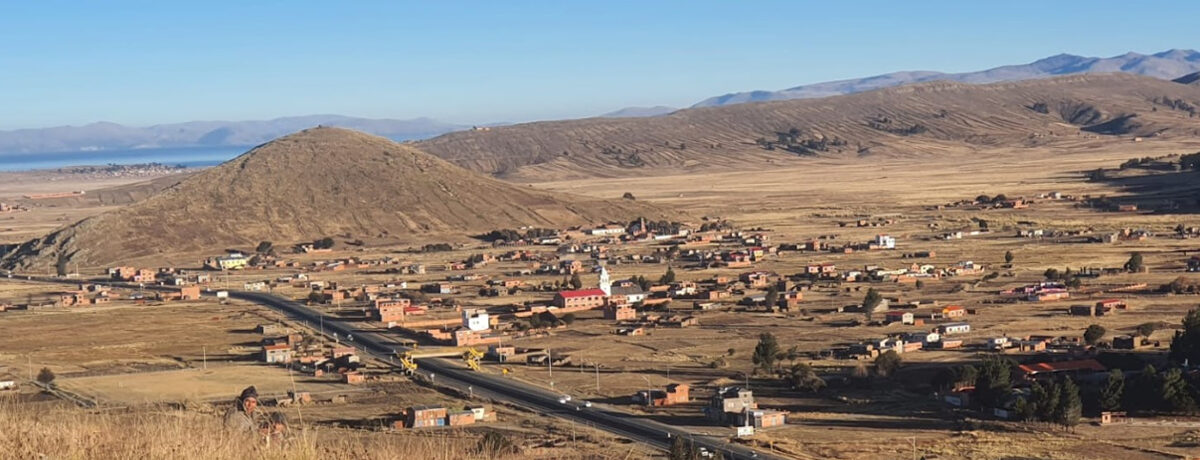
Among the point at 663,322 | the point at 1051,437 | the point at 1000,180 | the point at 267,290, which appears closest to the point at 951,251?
the point at 663,322

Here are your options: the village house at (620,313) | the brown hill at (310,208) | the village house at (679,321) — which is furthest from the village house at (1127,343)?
the brown hill at (310,208)

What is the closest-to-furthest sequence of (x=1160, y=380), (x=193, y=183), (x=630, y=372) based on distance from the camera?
1. (x=1160, y=380)
2. (x=630, y=372)
3. (x=193, y=183)

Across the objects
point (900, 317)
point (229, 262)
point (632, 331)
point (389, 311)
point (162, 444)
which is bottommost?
point (632, 331)

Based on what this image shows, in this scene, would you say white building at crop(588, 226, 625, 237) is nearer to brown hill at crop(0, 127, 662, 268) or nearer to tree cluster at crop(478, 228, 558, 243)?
tree cluster at crop(478, 228, 558, 243)

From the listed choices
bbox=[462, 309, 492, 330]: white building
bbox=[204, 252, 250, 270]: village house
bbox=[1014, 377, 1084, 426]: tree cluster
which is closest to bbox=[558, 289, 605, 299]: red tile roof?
bbox=[462, 309, 492, 330]: white building

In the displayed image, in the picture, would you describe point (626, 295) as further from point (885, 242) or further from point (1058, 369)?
point (1058, 369)

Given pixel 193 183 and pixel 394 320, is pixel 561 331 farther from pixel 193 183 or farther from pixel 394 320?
pixel 193 183

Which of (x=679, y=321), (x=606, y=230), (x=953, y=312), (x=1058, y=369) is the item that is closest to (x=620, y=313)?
(x=679, y=321)
